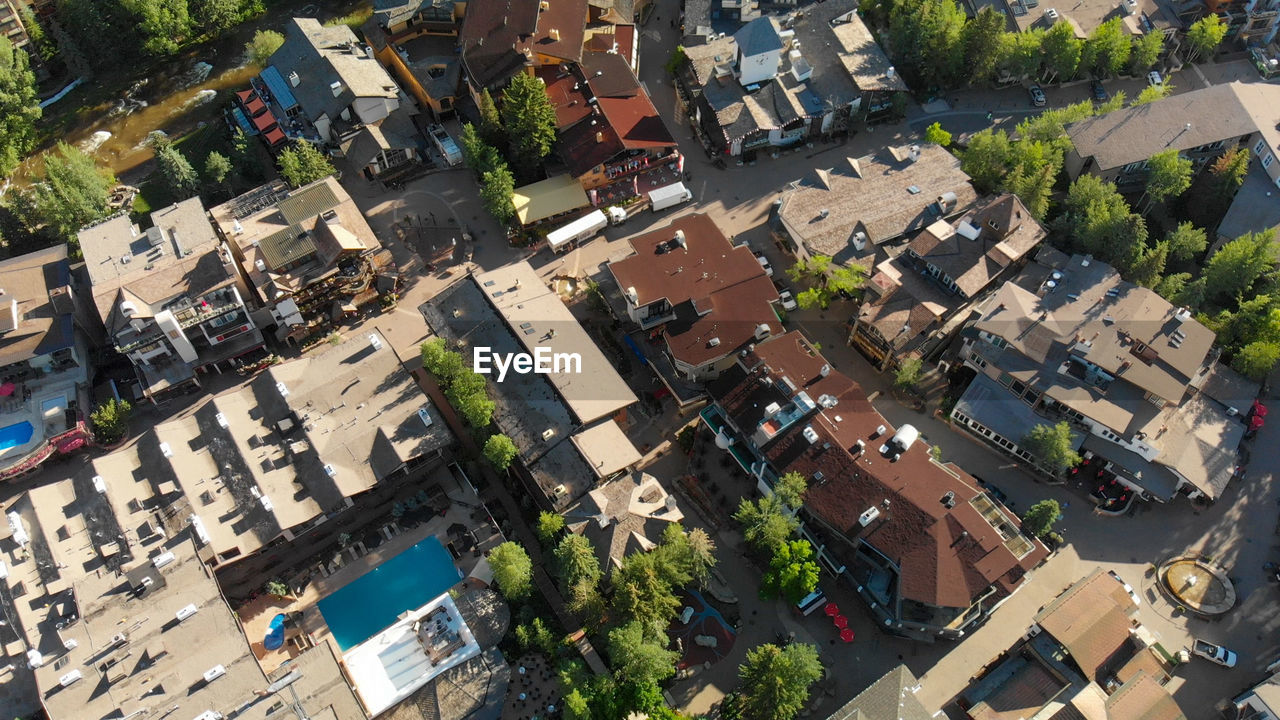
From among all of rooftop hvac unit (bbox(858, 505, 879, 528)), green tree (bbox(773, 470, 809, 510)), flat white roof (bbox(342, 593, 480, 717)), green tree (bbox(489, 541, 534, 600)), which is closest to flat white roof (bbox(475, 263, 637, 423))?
green tree (bbox(489, 541, 534, 600))

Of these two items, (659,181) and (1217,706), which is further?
(659,181)

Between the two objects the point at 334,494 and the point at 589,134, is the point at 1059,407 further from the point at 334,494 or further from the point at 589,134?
the point at 334,494

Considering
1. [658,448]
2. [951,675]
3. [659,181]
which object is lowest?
[951,675]

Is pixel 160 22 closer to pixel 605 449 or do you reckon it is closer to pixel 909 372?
pixel 605 449

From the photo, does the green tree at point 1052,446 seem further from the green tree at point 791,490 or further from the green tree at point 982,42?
the green tree at point 982,42

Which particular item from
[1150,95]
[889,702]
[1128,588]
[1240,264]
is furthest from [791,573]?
[1150,95]

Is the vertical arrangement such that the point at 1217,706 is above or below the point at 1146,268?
below

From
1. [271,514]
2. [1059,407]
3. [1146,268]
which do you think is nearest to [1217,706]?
[1059,407]
